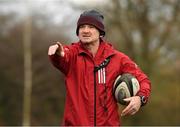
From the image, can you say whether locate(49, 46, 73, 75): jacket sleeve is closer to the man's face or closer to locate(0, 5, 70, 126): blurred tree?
the man's face

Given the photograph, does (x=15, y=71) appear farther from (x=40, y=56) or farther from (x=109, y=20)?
(x=109, y=20)

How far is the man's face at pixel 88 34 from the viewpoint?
192 inches

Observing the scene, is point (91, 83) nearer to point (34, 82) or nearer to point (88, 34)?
point (88, 34)

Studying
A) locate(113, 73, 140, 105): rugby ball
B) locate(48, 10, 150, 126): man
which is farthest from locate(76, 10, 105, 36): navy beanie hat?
locate(113, 73, 140, 105): rugby ball

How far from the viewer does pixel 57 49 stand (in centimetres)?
461

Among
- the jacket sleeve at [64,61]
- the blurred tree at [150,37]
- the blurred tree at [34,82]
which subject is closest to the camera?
the jacket sleeve at [64,61]

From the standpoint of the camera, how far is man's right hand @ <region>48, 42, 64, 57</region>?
178 inches

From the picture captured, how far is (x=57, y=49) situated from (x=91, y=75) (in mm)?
446

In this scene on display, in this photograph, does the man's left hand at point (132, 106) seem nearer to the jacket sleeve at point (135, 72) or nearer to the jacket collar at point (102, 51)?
the jacket sleeve at point (135, 72)

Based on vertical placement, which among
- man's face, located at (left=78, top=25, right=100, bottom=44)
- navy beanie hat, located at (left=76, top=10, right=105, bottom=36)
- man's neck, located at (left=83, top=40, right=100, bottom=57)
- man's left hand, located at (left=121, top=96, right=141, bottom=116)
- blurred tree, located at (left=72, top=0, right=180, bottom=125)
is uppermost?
blurred tree, located at (left=72, top=0, right=180, bottom=125)

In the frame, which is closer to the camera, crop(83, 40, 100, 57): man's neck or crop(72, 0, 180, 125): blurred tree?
crop(83, 40, 100, 57): man's neck

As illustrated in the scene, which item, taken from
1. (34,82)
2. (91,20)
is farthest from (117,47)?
(91,20)

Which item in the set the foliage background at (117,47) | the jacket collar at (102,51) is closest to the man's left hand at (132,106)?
the jacket collar at (102,51)

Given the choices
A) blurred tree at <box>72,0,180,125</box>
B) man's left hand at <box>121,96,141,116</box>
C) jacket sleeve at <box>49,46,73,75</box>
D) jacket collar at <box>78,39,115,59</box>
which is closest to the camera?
man's left hand at <box>121,96,141,116</box>
